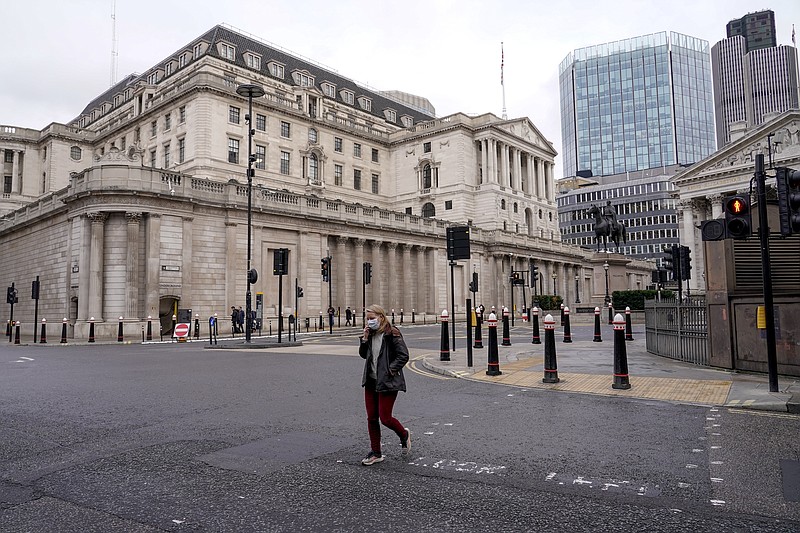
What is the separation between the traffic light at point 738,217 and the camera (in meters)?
9.63

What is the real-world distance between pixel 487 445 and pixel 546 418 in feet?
5.89

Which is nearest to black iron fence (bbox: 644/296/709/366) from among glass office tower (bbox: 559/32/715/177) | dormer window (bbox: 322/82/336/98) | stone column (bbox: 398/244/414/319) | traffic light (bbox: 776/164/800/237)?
traffic light (bbox: 776/164/800/237)

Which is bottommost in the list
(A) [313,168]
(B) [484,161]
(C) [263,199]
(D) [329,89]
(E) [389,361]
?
(E) [389,361]

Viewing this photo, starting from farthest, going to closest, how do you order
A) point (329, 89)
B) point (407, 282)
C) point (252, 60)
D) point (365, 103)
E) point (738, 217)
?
point (365, 103), point (329, 89), point (252, 60), point (407, 282), point (738, 217)

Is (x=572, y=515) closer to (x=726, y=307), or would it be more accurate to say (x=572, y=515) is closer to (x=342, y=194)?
(x=726, y=307)

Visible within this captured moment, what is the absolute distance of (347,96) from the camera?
74.6 metres

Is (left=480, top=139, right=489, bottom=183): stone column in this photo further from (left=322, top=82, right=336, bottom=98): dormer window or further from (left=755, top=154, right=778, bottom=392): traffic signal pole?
(left=755, top=154, right=778, bottom=392): traffic signal pole

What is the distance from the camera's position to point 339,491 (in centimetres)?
495

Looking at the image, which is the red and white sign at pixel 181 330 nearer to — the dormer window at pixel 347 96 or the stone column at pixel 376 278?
the stone column at pixel 376 278

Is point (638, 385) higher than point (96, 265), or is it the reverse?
point (96, 265)

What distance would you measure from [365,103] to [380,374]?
75.8 metres

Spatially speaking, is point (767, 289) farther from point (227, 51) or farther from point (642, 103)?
point (642, 103)

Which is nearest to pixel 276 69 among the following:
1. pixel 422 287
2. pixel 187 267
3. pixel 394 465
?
pixel 422 287

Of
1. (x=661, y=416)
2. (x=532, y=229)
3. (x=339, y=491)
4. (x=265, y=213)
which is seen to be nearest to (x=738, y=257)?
(x=661, y=416)
